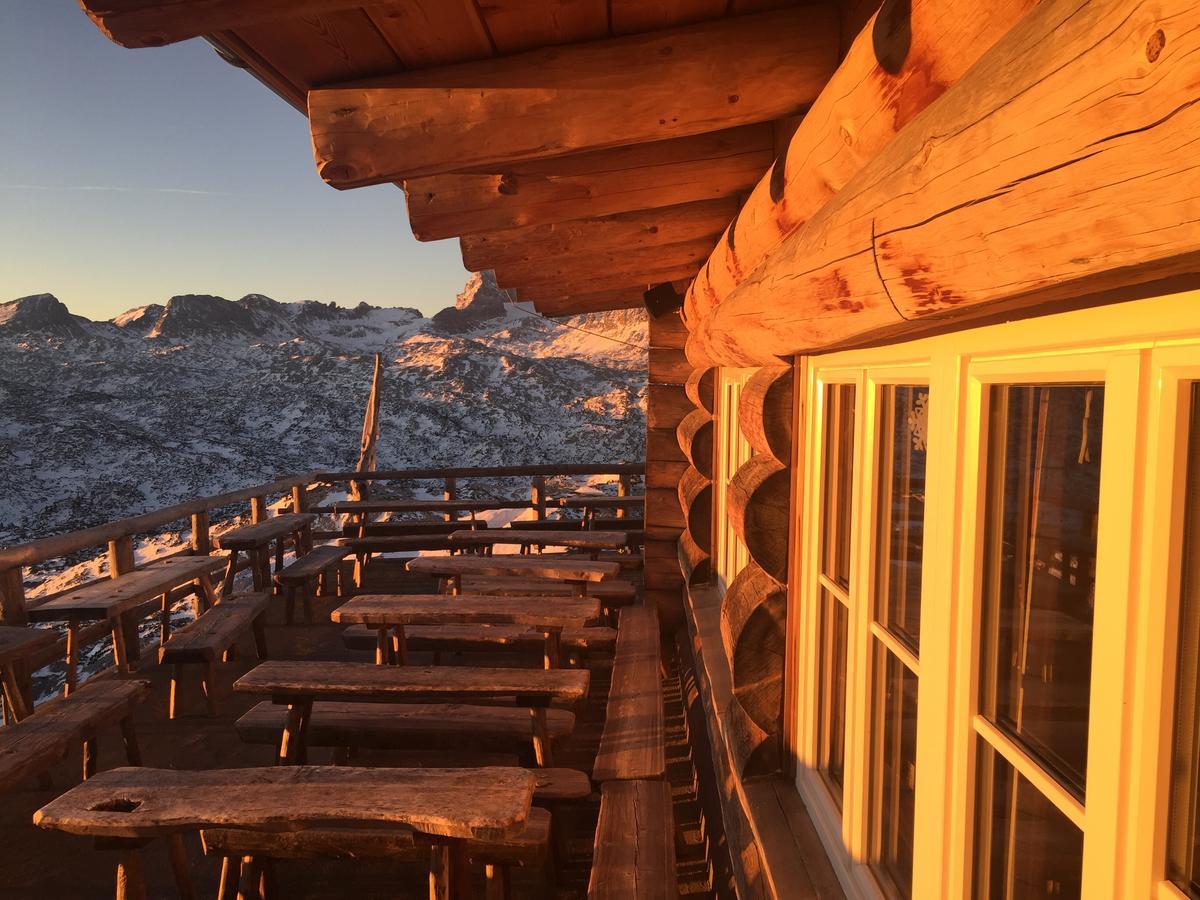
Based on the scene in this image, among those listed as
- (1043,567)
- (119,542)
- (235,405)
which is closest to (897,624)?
(1043,567)

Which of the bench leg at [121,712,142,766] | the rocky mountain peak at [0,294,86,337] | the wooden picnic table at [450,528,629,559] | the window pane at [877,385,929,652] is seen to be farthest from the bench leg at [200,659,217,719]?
the rocky mountain peak at [0,294,86,337]

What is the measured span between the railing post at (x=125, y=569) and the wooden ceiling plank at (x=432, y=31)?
4.94m

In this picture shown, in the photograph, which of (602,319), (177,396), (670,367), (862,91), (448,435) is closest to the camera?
(862,91)

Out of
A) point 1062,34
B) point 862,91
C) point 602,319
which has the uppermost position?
point 602,319

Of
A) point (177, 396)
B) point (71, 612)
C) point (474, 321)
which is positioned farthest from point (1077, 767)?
point (474, 321)

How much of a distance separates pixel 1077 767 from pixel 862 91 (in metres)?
1.05

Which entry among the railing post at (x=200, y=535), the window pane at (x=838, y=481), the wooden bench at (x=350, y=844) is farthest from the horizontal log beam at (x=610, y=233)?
the railing post at (x=200, y=535)

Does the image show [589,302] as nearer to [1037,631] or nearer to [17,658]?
[17,658]

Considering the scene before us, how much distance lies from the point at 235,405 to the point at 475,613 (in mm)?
26518

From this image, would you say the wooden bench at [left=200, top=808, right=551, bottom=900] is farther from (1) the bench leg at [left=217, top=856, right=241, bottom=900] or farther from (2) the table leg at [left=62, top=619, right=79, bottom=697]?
(2) the table leg at [left=62, top=619, right=79, bottom=697]

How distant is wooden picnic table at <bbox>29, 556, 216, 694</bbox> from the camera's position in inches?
170

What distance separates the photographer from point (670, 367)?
5.42 m

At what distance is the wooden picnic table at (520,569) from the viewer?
4.66 meters

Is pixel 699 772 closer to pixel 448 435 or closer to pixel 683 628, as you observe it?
pixel 683 628
